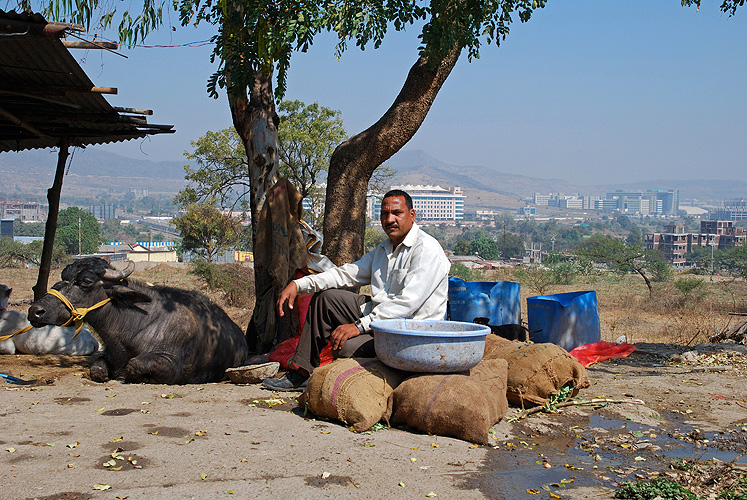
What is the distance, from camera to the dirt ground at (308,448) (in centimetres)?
340

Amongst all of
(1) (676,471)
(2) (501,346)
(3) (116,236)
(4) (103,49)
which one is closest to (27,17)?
(4) (103,49)

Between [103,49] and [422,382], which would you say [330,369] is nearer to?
[422,382]

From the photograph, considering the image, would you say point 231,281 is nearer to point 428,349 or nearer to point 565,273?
point 428,349

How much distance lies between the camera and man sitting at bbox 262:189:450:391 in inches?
200

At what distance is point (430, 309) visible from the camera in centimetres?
525

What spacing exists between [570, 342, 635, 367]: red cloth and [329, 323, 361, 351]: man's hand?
3.94 m

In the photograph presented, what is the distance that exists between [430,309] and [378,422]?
3.36ft

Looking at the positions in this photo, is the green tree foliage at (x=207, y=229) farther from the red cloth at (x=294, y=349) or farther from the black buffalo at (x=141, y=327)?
the black buffalo at (x=141, y=327)

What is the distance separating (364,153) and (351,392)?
4.50 m

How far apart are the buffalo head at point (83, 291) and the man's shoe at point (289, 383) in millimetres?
1500

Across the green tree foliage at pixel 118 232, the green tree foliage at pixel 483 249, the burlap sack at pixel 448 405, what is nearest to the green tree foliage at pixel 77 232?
the green tree foliage at pixel 483 249

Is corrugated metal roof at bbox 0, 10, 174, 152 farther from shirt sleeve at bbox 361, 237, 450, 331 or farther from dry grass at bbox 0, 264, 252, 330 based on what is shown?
shirt sleeve at bbox 361, 237, 450, 331

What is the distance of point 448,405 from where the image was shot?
4.42 m

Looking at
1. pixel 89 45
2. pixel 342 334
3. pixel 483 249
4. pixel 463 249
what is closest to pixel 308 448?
pixel 342 334
